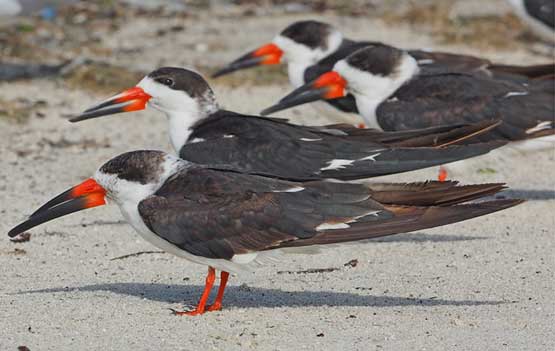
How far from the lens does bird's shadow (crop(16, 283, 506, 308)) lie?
617cm

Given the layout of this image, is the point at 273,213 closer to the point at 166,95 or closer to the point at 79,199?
the point at 79,199

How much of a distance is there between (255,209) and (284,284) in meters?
1.01

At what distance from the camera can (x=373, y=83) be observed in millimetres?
8539

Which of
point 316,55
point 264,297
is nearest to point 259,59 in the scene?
point 316,55

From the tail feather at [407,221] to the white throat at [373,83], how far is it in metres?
2.93

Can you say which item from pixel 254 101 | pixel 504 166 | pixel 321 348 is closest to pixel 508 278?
pixel 321 348

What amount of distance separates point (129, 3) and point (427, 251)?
803 centimetres

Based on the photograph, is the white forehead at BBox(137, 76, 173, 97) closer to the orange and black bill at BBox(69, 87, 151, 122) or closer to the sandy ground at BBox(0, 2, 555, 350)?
the orange and black bill at BBox(69, 87, 151, 122)

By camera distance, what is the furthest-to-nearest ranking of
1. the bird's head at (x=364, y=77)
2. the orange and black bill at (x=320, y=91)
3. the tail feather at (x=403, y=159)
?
the orange and black bill at (x=320, y=91) < the bird's head at (x=364, y=77) < the tail feather at (x=403, y=159)

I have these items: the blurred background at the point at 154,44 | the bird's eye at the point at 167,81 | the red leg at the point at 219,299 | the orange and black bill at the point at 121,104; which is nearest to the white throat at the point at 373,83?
the bird's eye at the point at 167,81

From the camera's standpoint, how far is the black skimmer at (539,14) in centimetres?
1234

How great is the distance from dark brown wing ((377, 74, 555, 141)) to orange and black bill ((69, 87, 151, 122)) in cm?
178

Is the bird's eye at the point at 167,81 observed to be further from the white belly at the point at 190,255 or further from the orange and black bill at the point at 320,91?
the white belly at the point at 190,255

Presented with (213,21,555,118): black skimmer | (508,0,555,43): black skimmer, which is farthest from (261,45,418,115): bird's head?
(508,0,555,43): black skimmer
